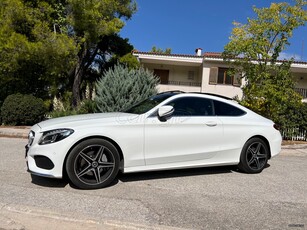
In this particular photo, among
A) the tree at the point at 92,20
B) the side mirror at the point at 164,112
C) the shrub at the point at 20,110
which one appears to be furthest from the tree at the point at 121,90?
the side mirror at the point at 164,112

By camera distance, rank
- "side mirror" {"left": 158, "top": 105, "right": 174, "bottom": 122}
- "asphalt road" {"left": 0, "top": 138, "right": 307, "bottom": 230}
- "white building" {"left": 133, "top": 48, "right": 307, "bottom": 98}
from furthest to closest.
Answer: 1. "white building" {"left": 133, "top": 48, "right": 307, "bottom": 98}
2. "side mirror" {"left": 158, "top": 105, "right": 174, "bottom": 122}
3. "asphalt road" {"left": 0, "top": 138, "right": 307, "bottom": 230}

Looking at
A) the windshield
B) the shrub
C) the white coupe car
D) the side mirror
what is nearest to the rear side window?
the white coupe car

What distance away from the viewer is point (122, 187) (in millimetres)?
4727

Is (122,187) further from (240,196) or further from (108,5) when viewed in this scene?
(108,5)

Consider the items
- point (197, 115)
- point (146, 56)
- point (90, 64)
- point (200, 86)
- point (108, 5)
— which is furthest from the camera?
point (200, 86)

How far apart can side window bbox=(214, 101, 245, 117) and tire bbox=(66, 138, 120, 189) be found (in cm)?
210

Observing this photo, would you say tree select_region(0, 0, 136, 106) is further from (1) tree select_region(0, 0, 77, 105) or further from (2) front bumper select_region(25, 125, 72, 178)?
(2) front bumper select_region(25, 125, 72, 178)

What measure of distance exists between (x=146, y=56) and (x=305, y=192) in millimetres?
17464

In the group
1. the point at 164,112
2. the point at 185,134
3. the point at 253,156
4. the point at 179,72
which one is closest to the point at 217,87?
the point at 179,72

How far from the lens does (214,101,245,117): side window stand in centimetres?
555

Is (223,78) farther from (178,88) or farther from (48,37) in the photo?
(48,37)

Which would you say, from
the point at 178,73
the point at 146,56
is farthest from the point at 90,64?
the point at 178,73

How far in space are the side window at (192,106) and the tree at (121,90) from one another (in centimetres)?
605

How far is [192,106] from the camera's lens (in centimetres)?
537
